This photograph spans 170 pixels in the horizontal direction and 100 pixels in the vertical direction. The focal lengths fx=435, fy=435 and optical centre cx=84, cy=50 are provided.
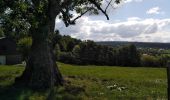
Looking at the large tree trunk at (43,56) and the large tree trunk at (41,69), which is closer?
the large tree trunk at (41,69)

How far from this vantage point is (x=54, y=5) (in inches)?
1108

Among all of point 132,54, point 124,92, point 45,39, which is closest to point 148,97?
point 124,92

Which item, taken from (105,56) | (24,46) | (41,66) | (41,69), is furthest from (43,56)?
(105,56)

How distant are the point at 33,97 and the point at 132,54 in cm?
9039

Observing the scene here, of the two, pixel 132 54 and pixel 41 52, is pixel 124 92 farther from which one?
pixel 132 54

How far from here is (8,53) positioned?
111500mm

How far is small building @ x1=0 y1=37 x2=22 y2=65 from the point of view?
109812 millimetres

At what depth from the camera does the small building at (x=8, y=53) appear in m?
110

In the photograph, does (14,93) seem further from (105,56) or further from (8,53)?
(105,56)

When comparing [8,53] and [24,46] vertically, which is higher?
[24,46]

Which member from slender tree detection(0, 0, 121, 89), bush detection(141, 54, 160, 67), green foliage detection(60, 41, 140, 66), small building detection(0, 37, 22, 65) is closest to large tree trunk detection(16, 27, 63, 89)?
slender tree detection(0, 0, 121, 89)

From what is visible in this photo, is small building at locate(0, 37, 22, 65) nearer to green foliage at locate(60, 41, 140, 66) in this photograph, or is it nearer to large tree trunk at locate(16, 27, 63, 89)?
green foliage at locate(60, 41, 140, 66)

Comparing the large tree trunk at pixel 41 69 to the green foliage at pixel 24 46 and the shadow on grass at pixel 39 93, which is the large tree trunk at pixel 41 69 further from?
the green foliage at pixel 24 46

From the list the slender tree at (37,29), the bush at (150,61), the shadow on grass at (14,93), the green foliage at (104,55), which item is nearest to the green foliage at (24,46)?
the green foliage at (104,55)
